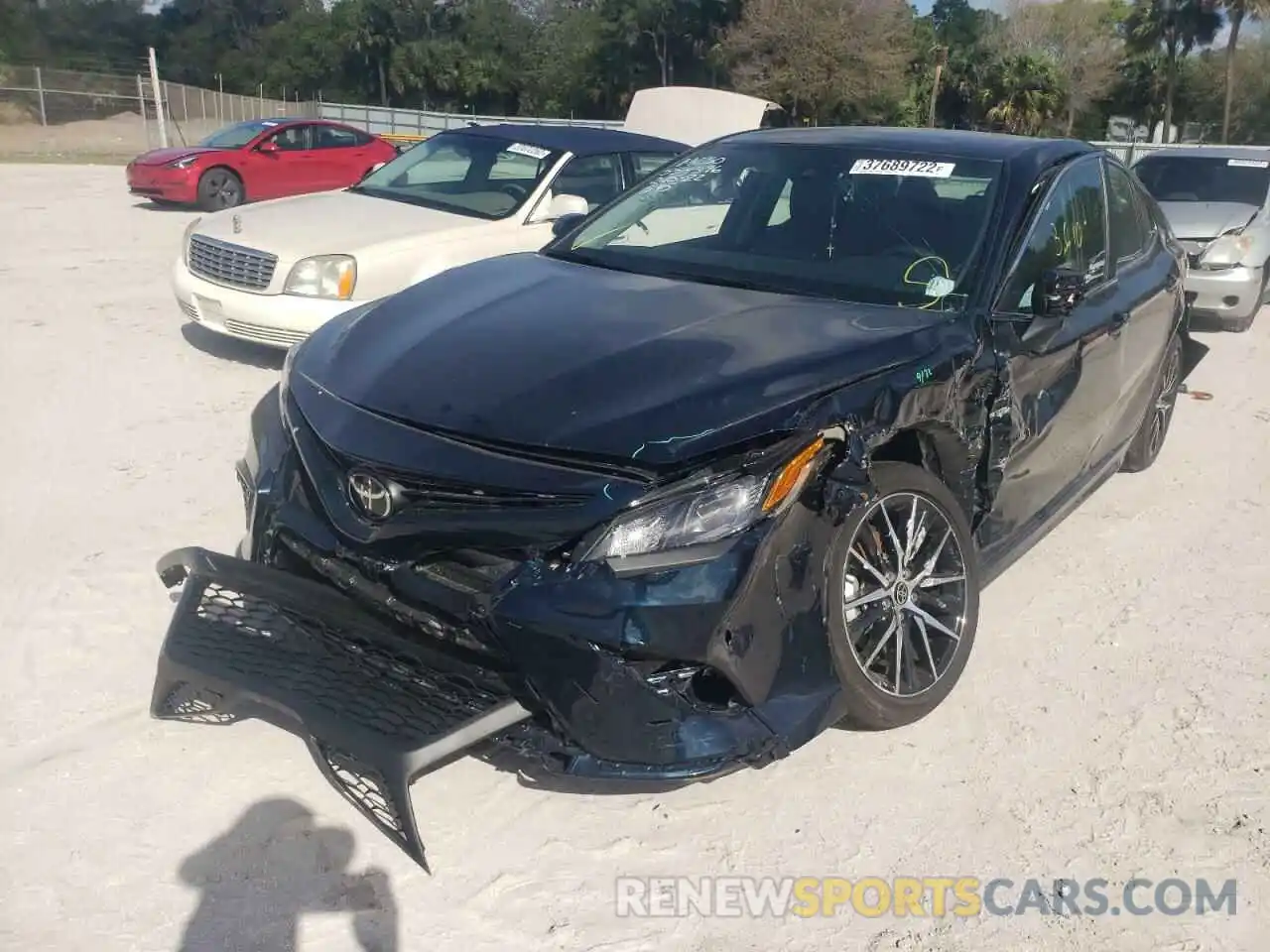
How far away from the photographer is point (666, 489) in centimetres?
276

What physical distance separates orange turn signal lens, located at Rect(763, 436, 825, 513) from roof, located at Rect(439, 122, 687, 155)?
Answer: 566cm

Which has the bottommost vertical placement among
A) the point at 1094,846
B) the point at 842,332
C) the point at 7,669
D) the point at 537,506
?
the point at 1094,846

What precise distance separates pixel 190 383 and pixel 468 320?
146 inches

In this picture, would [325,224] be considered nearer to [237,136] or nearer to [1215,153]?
[1215,153]

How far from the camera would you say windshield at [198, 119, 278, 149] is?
16.9 meters

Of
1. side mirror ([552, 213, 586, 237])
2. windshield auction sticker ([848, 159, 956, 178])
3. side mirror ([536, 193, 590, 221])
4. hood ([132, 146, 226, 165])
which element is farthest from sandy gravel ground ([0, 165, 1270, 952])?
hood ([132, 146, 226, 165])

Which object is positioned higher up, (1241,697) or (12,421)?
(12,421)

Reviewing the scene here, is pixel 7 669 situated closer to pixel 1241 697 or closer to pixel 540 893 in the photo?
pixel 540 893

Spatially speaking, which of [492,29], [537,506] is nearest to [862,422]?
[537,506]

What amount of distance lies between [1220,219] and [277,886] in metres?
9.69

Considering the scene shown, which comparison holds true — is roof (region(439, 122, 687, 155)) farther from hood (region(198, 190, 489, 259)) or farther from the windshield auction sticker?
the windshield auction sticker

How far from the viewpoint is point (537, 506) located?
9.10ft

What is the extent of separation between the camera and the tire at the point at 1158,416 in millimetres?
5543

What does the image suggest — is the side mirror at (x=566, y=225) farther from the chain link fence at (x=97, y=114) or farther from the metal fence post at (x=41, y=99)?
the metal fence post at (x=41, y=99)
